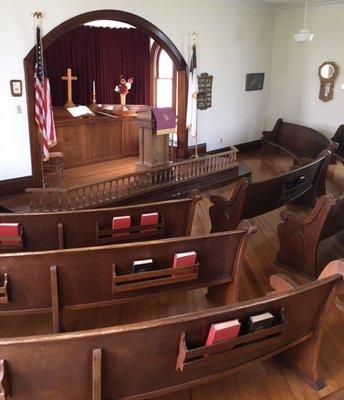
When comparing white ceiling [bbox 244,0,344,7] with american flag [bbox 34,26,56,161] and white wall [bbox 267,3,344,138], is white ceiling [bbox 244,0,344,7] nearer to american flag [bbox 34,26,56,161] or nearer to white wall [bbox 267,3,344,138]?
white wall [bbox 267,3,344,138]

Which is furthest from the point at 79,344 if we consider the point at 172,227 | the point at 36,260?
the point at 172,227

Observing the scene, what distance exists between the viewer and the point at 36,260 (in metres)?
2.17

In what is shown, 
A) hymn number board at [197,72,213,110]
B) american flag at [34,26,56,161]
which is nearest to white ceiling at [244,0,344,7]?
hymn number board at [197,72,213,110]

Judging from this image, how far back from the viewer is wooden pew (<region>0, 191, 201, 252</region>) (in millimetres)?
2794

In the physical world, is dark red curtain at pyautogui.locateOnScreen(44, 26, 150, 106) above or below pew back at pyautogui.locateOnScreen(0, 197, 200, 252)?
above

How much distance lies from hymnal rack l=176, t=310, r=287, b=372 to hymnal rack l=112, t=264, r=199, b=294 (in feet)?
2.12

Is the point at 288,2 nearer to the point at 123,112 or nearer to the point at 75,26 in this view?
the point at 123,112

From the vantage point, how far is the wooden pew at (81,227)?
9.17 ft

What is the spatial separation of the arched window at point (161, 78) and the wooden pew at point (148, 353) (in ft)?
26.2

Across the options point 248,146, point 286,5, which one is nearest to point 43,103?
point 248,146

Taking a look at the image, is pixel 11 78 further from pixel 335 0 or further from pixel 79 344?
pixel 335 0

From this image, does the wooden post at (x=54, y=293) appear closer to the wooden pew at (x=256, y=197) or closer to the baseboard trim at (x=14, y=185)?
the wooden pew at (x=256, y=197)

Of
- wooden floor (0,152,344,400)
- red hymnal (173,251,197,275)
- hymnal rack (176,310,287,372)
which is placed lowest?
wooden floor (0,152,344,400)

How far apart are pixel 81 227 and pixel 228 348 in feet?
4.97
